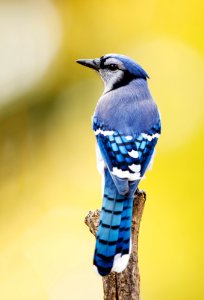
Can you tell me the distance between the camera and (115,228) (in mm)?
2025

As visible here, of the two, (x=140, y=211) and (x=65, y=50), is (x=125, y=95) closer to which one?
(x=140, y=211)

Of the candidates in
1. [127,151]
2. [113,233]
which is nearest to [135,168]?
[127,151]

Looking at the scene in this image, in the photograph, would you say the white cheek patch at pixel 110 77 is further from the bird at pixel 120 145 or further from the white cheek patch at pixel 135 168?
the white cheek patch at pixel 135 168

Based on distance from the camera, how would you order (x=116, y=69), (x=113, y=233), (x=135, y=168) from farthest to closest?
(x=116, y=69), (x=135, y=168), (x=113, y=233)

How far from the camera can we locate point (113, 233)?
79.4 inches

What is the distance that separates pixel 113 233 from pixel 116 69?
644 millimetres

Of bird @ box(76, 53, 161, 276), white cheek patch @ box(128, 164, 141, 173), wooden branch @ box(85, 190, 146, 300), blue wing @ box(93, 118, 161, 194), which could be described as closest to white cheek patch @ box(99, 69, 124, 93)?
bird @ box(76, 53, 161, 276)

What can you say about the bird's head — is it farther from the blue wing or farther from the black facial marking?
the blue wing

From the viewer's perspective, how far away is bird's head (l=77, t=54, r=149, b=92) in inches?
92.4

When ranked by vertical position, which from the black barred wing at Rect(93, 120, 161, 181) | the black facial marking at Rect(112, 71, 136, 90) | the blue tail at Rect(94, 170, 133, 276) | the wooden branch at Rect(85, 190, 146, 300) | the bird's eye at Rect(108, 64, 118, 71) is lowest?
the wooden branch at Rect(85, 190, 146, 300)

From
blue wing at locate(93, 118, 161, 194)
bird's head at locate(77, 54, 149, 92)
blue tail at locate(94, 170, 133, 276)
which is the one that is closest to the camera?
blue tail at locate(94, 170, 133, 276)

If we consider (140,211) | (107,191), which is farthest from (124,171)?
(140,211)

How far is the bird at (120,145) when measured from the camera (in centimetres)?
201

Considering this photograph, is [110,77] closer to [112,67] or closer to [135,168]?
[112,67]
